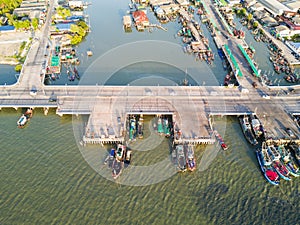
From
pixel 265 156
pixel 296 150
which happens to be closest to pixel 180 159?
pixel 265 156

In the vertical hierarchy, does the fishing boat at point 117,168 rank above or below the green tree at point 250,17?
below

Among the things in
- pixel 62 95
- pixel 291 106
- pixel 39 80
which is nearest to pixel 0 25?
pixel 39 80

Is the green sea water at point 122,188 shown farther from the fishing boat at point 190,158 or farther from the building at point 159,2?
the building at point 159,2

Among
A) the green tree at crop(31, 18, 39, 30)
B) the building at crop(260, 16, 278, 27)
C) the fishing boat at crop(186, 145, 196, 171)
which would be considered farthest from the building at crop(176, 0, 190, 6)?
the fishing boat at crop(186, 145, 196, 171)

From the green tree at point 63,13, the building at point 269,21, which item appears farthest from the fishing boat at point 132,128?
the building at point 269,21

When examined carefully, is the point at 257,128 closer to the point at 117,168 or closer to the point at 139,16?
the point at 117,168
